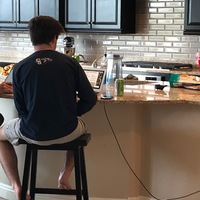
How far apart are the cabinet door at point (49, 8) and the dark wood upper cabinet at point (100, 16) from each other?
13 centimetres

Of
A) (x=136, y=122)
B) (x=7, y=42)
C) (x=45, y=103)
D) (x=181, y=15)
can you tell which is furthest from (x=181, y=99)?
(x=7, y=42)

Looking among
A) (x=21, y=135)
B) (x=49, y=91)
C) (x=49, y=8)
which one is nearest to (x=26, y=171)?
(x=21, y=135)

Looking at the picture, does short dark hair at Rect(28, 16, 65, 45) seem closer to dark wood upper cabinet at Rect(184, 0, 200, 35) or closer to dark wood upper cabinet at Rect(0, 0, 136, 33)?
dark wood upper cabinet at Rect(184, 0, 200, 35)

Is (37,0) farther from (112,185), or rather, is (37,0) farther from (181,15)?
(112,185)

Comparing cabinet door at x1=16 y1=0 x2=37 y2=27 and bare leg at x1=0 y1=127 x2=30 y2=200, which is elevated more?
cabinet door at x1=16 y1=0 x2=37 y2=27

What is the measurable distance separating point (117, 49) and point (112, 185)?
9.22 ft

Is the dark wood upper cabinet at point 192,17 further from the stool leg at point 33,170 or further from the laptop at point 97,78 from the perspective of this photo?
the stool leg at point 33,170

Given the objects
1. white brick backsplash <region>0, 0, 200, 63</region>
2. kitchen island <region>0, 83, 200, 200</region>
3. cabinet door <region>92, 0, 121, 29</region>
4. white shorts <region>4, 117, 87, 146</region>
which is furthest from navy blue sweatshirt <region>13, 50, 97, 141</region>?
white brick backsplash <region>0, 0, 200, 63</region>

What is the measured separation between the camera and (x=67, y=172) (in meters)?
3.13

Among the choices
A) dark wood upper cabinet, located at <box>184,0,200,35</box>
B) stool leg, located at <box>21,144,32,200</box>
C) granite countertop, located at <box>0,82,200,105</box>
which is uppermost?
dark wood upper cabinet, located at <box>184,0,200,35</box>

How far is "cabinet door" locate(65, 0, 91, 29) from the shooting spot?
563 centimetres

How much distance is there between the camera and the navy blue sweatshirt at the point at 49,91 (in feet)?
8.79

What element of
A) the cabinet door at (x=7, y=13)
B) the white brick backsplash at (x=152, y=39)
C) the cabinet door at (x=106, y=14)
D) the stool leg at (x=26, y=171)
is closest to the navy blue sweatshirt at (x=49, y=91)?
the stool leg at (x=26, y=171)

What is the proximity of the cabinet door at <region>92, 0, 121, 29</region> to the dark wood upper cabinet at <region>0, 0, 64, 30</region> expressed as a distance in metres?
0.54
